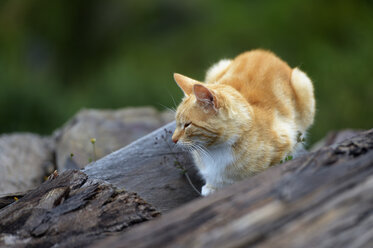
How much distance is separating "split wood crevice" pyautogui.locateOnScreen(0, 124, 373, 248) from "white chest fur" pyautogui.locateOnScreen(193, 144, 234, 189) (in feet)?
2.64

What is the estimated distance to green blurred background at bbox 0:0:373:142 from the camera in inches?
289

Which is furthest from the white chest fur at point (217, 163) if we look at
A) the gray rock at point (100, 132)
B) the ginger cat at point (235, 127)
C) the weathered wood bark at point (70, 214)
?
the gray rock at point (100, 132)

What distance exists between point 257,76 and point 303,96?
47 cm

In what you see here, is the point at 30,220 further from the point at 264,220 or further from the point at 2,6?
the point at 2,6

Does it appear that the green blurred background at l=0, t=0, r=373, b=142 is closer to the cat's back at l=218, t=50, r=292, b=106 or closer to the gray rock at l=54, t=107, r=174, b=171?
the gray rock at l=54, t=107, r=174, b=171

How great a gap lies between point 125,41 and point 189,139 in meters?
7.22

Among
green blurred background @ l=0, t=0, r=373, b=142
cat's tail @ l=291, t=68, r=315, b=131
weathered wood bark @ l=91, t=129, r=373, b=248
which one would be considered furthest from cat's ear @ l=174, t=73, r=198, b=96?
green blurred background @ l=0, t=0, r=373, b=142

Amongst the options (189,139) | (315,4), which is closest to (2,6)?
(315,4)

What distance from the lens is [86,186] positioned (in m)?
2.32

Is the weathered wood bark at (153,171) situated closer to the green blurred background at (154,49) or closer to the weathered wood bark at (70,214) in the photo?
the weathered wood bark at (70,214)

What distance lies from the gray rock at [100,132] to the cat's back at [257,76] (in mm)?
1493

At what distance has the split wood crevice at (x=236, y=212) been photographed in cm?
162

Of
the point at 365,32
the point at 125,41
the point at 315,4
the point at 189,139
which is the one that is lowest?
the point at 189,139

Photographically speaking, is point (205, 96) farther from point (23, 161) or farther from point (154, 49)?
point (154, 49)
